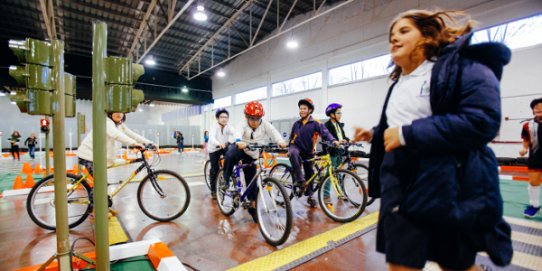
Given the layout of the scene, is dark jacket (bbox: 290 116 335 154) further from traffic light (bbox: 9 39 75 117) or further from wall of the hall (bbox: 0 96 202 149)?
wall of the hall (bbox: 0 96 202 149)

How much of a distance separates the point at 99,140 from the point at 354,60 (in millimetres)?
12994

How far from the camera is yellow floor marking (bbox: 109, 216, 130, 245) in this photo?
3.00m

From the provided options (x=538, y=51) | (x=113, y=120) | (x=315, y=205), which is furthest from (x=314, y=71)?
(x=113, y=120)

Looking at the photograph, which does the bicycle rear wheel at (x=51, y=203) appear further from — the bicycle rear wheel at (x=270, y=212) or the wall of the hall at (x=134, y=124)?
the wall of the hall at (x=134, y=124)

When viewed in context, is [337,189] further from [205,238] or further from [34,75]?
[34,75]

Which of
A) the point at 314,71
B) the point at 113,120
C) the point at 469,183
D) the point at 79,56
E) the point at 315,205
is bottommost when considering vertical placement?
the point at 315,205

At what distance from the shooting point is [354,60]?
12883mm

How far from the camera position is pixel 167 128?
26.1 m

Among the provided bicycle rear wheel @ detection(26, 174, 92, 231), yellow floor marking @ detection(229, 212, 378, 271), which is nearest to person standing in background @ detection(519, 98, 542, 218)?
yellow floor marking @ detection(229, 212, 378, 271)

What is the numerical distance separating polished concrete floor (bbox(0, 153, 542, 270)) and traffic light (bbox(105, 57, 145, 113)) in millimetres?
1614

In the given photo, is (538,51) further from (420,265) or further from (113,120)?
(113,120)

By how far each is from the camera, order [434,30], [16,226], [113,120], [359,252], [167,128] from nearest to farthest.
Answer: [434,30] → [359,252] → [16,226] → [113,120] → [167,128]

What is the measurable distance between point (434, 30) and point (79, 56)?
2028 cm

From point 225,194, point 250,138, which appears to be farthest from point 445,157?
point 225,194
